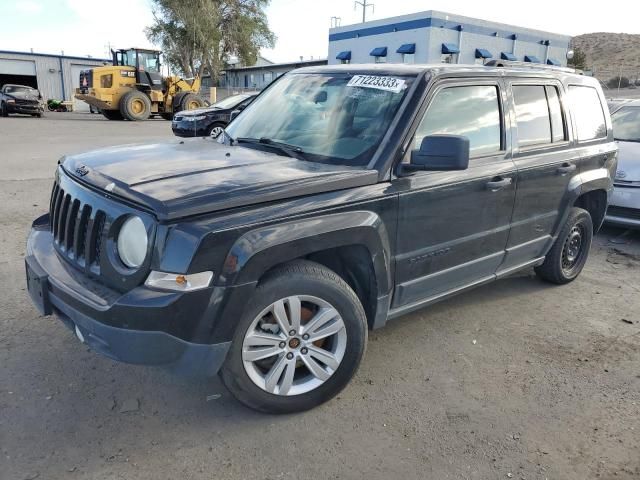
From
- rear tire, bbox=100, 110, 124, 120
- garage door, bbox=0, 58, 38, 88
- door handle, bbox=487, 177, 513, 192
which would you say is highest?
garage door, bbox=0, 58, 38, 88

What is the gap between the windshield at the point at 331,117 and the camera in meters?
3.35

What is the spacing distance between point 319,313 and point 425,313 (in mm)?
1688

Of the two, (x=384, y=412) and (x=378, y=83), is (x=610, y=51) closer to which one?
(x=378, y=83)

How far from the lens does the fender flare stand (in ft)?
8.43

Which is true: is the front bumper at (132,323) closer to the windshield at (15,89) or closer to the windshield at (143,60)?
the windshield at (143,60)

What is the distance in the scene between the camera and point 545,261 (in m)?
4.96

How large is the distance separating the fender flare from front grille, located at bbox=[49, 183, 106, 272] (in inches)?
30.1

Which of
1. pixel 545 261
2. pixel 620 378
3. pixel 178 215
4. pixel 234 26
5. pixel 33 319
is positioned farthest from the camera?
pixel 234 26

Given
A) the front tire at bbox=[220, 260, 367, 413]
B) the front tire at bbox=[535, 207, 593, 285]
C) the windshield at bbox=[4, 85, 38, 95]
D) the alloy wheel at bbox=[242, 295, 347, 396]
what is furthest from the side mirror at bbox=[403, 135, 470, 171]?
the windshield at bbox=[4, 85, 38, 95]

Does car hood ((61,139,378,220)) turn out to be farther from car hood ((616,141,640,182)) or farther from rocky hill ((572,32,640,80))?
rocky hill ((572,32,640,80))

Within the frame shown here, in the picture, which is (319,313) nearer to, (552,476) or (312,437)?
(312,437)

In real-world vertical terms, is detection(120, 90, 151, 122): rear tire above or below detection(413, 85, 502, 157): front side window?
below

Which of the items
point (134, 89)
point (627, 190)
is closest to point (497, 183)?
point (627, 190)

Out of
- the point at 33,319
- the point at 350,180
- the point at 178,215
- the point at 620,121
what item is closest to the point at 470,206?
the point at 350,180
